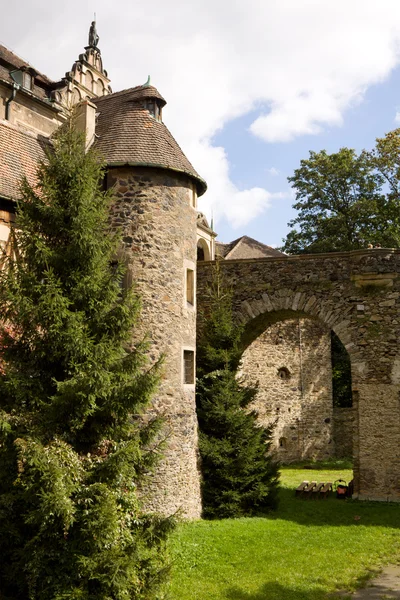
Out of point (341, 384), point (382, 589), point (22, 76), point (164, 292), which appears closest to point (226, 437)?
point (164, 292)

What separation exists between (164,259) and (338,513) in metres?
6.74

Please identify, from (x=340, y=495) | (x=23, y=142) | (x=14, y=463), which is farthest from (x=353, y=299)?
(x=14, y=463)

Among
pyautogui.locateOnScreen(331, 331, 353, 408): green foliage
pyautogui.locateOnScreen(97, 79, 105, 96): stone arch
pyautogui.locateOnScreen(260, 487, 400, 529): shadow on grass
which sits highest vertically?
pyautogui.locateOnScreen(97, 79, 105, 96): stone arch

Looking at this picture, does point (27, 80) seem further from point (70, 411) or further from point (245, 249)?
point (70, 411)

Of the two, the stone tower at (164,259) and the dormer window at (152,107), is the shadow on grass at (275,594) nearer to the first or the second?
the stone tower at (164,259)

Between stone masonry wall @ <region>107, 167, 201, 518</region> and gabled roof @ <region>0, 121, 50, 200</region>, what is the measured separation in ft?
5.52

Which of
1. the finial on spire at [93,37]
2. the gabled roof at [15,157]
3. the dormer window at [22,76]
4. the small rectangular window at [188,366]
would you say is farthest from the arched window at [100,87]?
the small rectangular window at [188,366]

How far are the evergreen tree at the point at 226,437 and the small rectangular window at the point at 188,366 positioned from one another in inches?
25.6

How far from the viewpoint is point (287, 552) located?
10766 mm

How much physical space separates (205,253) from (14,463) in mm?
16350

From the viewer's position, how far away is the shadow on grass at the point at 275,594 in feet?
28.6

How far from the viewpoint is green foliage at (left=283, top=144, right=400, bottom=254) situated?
27.5 metres

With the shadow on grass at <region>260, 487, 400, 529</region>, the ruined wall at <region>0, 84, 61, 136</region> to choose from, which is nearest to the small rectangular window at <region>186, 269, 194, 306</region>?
the shadow on grass at <region>260, 487, 400, 529</region>

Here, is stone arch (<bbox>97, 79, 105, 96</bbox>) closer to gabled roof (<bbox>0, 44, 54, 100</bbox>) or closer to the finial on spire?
the finial on spire
